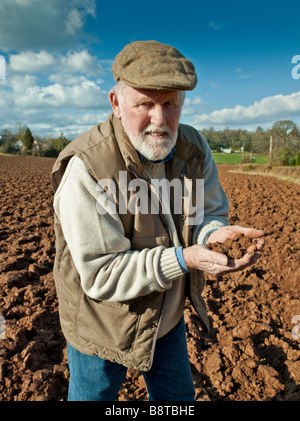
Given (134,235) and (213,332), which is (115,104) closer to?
(134,235)

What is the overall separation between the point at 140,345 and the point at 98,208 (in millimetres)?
735

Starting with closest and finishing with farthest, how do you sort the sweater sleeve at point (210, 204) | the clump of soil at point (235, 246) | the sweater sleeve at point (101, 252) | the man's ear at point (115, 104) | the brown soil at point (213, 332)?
the sweater sleeve at point (101, 252)
the clump of soil at point (235, 246)
the man's ear at point (115, 104)
the sweater sleeve at point (210, 204)
the brown soil at point (213, 332)

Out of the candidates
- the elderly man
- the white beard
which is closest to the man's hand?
the elderly man

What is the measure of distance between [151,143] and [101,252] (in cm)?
58

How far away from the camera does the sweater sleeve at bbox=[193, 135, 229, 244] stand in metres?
2.01

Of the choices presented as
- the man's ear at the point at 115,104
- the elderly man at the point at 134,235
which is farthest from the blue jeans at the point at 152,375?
the man's ear at the point at 115,104

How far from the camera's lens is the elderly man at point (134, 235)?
1.60m

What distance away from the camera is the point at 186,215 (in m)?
1.90

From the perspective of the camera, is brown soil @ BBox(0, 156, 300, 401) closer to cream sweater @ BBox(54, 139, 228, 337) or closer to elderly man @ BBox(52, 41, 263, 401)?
elderly man @ BBox(52, 41, 263, 401)

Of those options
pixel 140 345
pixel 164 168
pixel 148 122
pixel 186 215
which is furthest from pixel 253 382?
pixel 148 122

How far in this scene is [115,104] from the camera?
1.84 m

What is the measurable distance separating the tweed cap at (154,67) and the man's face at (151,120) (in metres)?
0.08

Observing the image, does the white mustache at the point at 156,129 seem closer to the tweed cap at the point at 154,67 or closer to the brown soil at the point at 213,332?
the tweed cap at the point at 154,67

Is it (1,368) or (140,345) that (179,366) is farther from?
(1,368)
